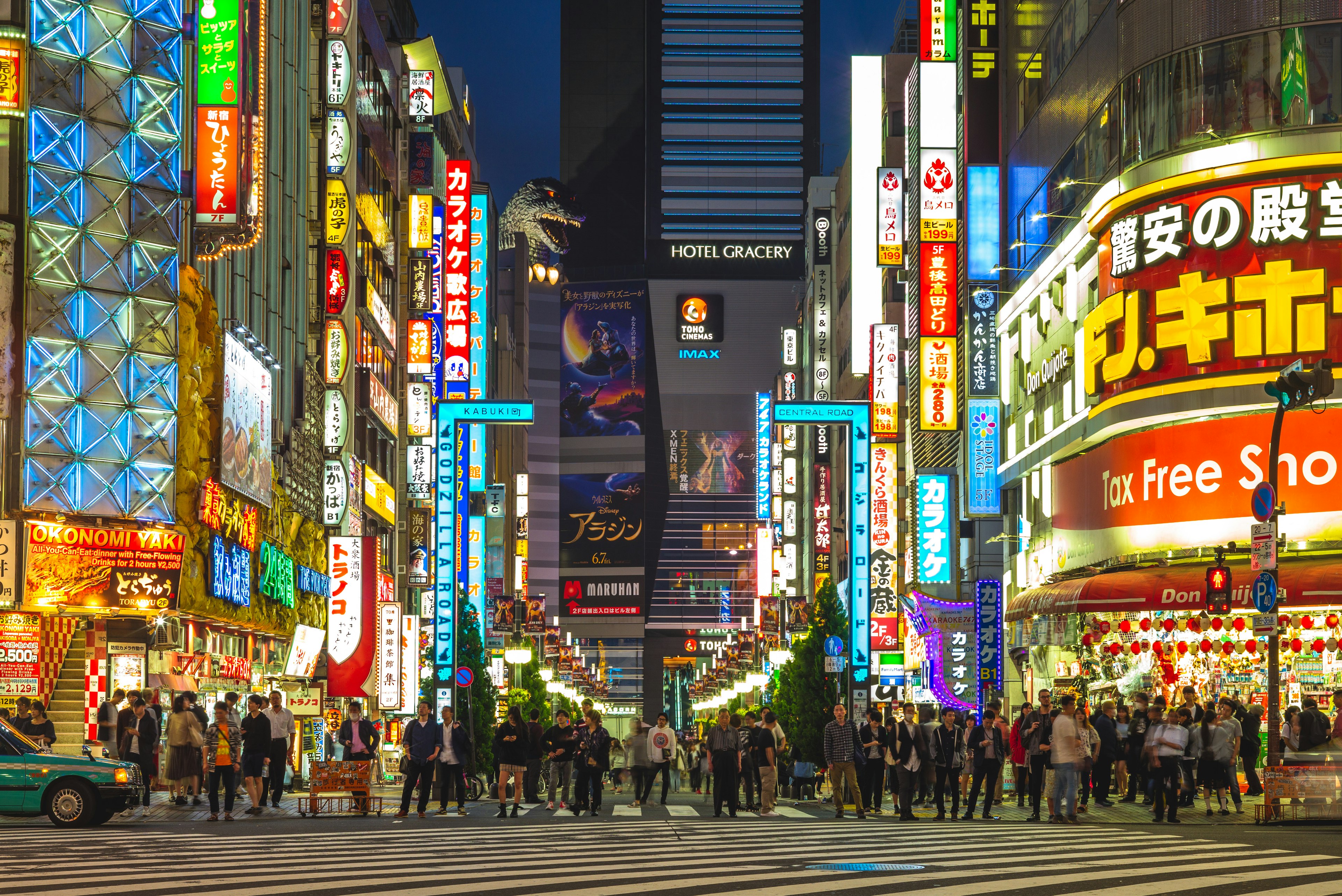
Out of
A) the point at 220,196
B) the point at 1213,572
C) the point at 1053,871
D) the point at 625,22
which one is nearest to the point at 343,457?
the point at 220,196

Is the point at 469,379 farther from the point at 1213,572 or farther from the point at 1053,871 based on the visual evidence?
the point at 1053,871

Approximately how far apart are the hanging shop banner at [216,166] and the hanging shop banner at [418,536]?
3726 cm

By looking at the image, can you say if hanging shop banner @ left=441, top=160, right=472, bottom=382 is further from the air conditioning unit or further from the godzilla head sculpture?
the godzilla head sculpture

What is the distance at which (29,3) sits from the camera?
1357 inches

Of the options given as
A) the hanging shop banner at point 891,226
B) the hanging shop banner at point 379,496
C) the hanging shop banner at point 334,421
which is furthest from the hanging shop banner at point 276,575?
the hanging shop banner at point 891,226

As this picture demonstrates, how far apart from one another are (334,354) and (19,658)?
2242 centimetres

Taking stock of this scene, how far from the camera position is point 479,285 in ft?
242

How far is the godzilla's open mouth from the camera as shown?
12862cm

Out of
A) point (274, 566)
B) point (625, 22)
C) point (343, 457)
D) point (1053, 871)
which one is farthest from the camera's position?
point (625, 22)

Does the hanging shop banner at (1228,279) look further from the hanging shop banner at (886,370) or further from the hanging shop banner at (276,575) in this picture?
the hanging shop banner at (886,370)

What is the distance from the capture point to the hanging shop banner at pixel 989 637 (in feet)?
141

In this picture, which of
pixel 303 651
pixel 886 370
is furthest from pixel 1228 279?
pixel 886 370

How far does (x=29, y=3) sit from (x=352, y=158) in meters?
21.1

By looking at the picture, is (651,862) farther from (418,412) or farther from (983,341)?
(418,412)
